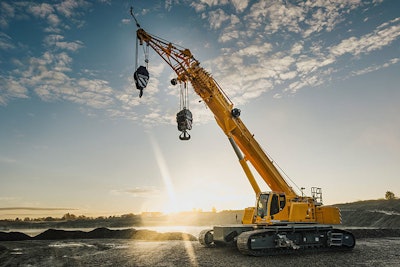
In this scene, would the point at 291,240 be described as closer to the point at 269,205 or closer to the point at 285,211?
the point at 285,211

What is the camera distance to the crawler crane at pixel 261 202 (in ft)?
43.2

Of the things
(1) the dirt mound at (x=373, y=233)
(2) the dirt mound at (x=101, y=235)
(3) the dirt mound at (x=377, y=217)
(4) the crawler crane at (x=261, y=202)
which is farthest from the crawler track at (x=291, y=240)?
(3) the dirt mound at (x=377, y=217)

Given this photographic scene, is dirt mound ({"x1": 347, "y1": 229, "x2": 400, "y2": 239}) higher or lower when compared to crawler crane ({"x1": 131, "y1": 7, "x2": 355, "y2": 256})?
lower

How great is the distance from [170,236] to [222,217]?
101m

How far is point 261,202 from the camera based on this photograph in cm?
1370

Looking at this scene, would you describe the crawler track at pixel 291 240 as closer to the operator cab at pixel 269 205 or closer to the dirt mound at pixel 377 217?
the operator cab at pixel 269 205

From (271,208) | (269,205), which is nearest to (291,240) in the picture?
(271,208)

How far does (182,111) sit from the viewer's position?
14.2 metres

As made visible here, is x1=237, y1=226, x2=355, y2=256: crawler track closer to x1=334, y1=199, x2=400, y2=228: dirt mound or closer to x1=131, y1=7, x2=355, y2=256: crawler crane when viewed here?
x1=131, y1=7, x2=355, y2=256: crawler crane

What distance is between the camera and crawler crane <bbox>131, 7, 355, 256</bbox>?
43.2ft

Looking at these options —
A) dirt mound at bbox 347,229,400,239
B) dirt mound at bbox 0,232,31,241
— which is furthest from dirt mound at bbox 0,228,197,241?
dirt mound at bbox 347,229,400,239

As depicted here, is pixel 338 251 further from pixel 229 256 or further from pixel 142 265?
pixel 142 265

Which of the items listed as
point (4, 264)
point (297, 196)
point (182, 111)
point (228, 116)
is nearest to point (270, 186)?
point (297, 196)

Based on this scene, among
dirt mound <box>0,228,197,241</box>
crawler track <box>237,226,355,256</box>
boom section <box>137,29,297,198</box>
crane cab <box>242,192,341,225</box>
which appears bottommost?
dirt mound <box>0,228,197,241</box>
